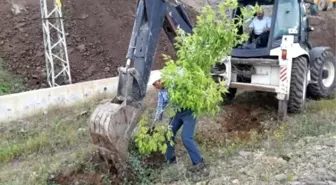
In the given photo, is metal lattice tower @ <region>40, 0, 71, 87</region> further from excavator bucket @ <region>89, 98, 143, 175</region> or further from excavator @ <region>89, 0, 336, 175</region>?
excavator bucket @ <region>89, 98, 143, 175</region>

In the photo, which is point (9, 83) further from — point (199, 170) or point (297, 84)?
point (199, 170)

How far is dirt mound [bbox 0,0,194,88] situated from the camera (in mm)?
14508

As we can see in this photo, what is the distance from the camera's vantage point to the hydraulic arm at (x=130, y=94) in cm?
647

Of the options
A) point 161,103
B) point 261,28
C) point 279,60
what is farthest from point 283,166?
point 261,28

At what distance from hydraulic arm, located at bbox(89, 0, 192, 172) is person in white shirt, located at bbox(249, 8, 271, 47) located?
8.58 feet

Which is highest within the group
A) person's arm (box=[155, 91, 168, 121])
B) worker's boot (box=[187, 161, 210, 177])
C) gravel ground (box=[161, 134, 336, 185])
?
person's arm (box=[155, 91, 168, 121])

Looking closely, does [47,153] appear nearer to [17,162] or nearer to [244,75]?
[17,162]

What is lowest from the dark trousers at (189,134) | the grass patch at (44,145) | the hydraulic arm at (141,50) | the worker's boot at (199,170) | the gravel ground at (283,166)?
the grass patch at (44,145)

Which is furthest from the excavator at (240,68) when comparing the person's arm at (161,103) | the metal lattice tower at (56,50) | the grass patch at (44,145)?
the metal lattice tower at (56,50)

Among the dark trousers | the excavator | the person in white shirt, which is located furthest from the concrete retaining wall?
the dark trousers

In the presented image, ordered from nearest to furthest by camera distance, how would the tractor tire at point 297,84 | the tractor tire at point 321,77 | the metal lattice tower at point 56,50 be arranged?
1. the tractor tire at point 297,84
2. the tractor tire at point 321,77
3. the metal lattice tower at point 56,50

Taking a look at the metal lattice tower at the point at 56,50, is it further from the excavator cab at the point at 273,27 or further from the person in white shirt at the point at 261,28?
the person in white shirt at the point at 261,28

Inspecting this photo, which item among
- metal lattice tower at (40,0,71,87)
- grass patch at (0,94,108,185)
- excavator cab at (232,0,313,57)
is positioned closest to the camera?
grass patch at (0,94,108,185)

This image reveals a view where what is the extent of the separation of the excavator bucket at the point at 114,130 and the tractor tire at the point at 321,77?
478 centimetres
